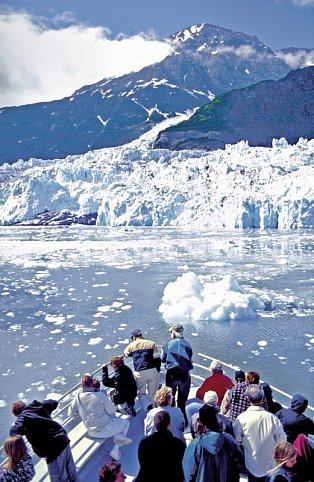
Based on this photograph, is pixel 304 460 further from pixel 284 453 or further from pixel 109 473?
pixel 109 473

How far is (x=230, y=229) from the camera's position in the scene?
6206 centimetres

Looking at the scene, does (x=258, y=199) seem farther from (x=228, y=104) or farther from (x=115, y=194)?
(x=228, y=104)

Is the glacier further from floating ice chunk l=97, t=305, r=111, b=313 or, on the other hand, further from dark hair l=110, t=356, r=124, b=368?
dark hair l=110, t=356, r=124, b=368

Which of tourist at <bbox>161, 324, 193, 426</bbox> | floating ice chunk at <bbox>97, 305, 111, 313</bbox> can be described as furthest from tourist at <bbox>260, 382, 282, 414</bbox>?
floating ice chunk at <bbox>97, 305, 111, 313</bbox>

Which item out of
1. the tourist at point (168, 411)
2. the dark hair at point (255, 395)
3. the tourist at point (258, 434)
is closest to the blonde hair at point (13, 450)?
the tourist at point (168, 411)

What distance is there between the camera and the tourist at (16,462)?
3703 millimetres

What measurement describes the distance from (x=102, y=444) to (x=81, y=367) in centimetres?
680

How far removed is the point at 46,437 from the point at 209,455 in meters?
1.60

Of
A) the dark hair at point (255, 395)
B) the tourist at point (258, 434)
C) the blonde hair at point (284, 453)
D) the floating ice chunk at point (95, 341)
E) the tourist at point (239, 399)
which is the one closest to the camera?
the blonde hair at point (284, 453)

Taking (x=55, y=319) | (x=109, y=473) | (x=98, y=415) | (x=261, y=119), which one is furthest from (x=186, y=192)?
(x=261, y=119)

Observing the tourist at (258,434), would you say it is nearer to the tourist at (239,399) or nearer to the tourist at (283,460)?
the tourist at (239,399)

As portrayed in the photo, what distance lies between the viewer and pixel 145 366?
21.1 ft

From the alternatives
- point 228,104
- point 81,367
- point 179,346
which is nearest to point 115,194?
point 81,367

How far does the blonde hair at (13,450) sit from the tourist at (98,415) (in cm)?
153
